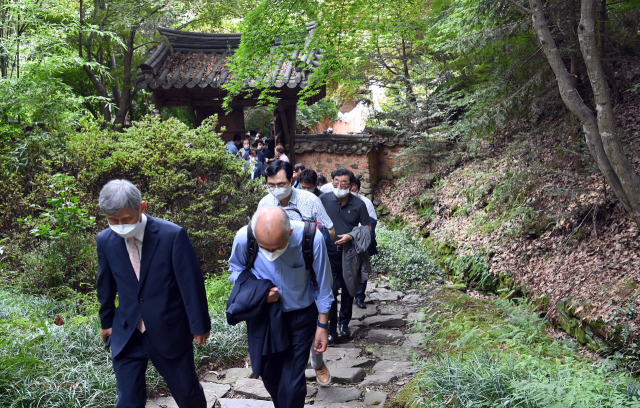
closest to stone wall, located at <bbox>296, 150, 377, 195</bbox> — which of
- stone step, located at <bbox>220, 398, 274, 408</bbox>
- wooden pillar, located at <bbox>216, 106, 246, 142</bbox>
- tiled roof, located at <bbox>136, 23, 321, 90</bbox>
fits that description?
wooden pillar, located at <bbox>216, 106, 246, 142</bbox>

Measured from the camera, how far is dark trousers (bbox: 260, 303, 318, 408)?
3.32m

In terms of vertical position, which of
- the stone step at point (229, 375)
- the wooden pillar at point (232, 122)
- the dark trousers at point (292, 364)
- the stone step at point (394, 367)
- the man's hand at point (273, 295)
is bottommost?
the stone step at point (229, 375)

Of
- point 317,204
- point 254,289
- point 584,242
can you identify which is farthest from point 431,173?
point 254,289

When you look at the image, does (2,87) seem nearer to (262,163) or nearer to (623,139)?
(262,163)

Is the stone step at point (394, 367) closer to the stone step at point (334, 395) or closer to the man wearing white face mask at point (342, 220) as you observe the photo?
the stone step at point (334, 395)

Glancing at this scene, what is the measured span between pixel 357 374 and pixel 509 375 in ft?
5.46

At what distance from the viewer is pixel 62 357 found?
436cm

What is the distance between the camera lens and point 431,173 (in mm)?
12750

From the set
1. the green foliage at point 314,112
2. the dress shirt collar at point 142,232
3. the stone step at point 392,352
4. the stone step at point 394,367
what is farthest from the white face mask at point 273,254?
the green foliage at point 314,112

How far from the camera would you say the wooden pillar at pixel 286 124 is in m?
12.4

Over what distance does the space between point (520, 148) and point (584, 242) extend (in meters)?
2.30

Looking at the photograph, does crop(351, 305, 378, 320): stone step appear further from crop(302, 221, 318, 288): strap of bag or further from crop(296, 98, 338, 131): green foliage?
crop(296, 98, 338, 131): green foliage

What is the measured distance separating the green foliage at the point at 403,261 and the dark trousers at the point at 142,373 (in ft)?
17.8

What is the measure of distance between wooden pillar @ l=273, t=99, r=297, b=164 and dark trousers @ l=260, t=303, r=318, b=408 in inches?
365
